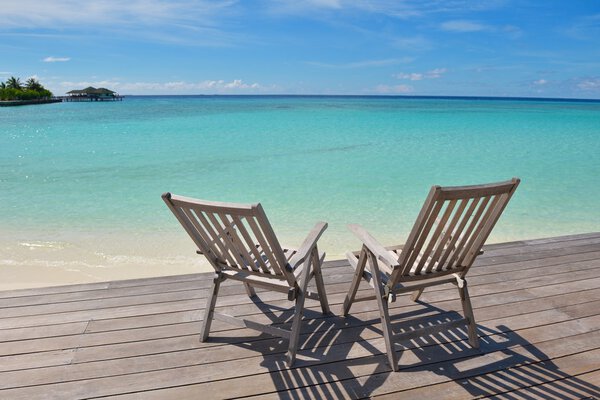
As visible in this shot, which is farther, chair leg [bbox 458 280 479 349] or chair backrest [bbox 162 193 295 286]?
chair leg [bbox 458 280 479 349]

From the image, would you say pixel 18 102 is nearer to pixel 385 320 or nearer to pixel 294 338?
pixel 294 338

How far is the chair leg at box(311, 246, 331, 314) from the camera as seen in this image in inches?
107

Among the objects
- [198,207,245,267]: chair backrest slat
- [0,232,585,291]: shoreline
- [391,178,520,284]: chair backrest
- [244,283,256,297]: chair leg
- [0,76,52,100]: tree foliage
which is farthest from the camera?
[0,76,52,100]: tree foliage

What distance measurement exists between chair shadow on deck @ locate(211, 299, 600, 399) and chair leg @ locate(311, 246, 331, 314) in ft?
0.31

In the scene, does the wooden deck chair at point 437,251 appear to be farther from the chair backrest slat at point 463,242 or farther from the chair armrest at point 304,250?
the chair armrest at point 304,250

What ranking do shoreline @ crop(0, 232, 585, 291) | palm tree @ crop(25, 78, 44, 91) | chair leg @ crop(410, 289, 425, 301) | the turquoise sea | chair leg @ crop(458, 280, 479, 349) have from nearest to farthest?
chair leg @ crop(458, 280, 479, 349) → chair leg @ crop(410, 289, 425, 301) → shoreline @ crop(0, 232, 585, 291) → the turquoise sea → palm tree @ crop(25, 78, 44, 91)

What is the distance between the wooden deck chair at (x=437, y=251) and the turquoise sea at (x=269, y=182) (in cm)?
297

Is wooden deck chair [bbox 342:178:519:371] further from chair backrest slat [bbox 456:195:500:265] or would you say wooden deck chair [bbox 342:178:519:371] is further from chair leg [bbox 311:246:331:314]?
chair leg [bbox 311:246:331:314]

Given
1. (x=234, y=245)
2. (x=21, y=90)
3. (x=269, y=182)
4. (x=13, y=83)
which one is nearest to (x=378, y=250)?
(x=234, y=245)

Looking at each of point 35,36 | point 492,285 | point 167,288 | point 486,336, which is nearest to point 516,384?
point 486,336

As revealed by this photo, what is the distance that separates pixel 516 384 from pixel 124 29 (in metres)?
61.4

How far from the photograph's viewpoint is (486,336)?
8.55ft

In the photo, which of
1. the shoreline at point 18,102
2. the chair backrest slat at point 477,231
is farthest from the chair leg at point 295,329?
the shoreline at point 18,102

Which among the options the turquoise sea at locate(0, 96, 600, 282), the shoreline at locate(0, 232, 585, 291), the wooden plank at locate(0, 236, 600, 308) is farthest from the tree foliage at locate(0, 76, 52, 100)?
the wooden plank at locate(0, 236, 600, 308)
